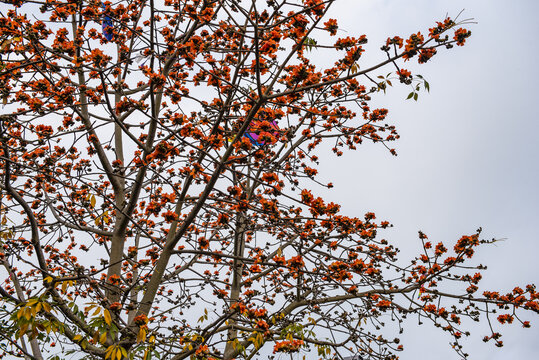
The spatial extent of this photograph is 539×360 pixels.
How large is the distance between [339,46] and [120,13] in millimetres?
3124

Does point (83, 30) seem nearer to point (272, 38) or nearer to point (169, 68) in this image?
point (169, 68)

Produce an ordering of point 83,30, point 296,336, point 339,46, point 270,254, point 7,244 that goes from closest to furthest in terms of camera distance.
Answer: point 339,46, point 296,336, point 7,244, point 83,30, point 270,254

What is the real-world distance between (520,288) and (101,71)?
4.56 m

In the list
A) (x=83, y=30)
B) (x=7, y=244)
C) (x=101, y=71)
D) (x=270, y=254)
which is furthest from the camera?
(x=270, y=254)

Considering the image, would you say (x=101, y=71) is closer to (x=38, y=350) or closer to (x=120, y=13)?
(x=120, y=13)

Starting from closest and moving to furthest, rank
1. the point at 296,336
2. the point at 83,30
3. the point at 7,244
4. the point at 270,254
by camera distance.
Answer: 1. the point at 296,336
2. the point at 7,244
3. the point at 83,30
4. the point at 270,254

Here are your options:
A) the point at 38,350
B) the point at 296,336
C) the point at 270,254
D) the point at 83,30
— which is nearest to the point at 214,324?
the point at 296,336

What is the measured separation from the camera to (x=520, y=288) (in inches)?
168

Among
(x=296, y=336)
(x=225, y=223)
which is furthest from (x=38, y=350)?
(x=296, y=336)

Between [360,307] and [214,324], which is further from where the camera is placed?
[360,307]

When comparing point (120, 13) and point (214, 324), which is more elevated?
point (120, 13)

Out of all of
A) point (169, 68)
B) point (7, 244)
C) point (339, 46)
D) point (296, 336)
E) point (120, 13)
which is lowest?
point (296, 336)

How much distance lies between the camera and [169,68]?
501 centimetres

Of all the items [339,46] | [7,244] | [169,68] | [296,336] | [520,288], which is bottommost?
[296,336]
